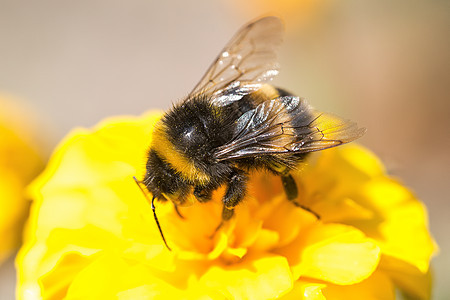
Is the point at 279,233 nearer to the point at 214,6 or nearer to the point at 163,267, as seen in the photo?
the point at 163,267

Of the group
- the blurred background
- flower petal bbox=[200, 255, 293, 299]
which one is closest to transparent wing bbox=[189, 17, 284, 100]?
flower petal bbox=[200, 255, 293, 299]

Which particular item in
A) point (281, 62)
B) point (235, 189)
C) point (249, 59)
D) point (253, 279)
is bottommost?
point (281, 62)

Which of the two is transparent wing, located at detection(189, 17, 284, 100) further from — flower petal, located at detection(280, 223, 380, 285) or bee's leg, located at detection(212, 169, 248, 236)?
flower petal, located at detection(280, 223, 380, 285)

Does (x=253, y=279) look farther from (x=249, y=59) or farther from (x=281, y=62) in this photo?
(x=281, y=62)

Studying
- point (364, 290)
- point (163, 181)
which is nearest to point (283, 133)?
point (163, 181)

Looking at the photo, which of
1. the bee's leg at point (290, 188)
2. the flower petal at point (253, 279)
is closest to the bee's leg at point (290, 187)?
the bee's leg at point (290, 188)

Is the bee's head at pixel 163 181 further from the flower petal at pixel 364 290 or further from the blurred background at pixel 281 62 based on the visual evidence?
the blurred background at pixel 281 62
